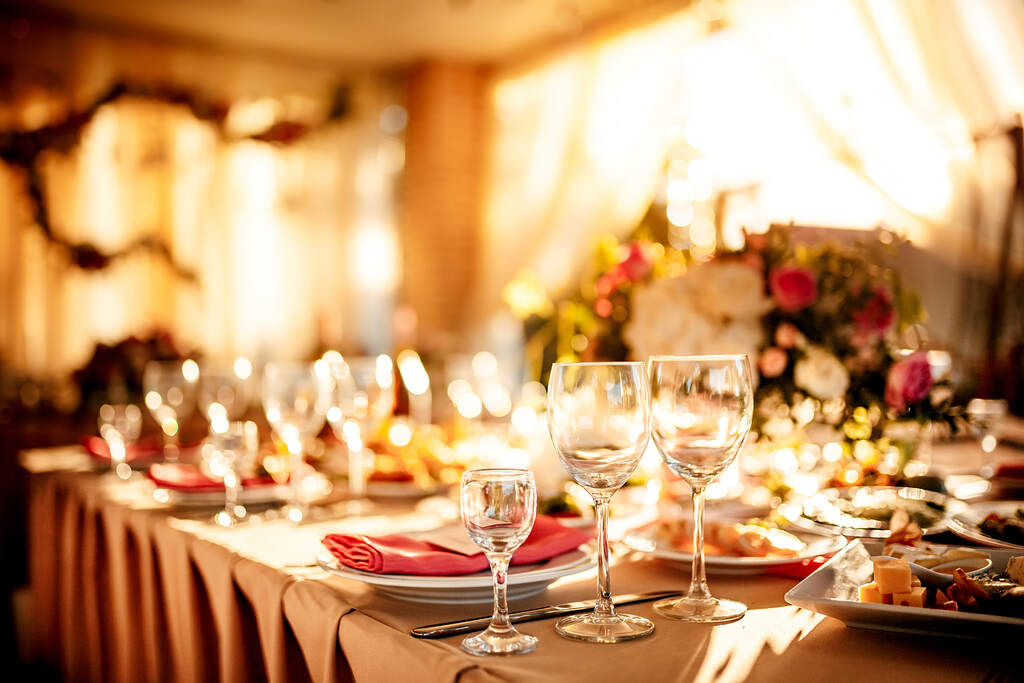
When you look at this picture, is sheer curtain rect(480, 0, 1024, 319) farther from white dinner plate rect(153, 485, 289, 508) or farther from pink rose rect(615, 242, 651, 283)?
white dinner plate rect(153, 485, 289, 508)

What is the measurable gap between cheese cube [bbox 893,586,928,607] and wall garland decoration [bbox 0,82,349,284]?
4.88 meters

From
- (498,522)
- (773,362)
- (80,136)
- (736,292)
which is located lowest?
(498,522)

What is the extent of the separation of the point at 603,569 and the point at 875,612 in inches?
8.8

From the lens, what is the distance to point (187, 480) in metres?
1.53

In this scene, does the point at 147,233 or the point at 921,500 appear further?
the point at 147,233

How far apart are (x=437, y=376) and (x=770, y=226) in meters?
3.49

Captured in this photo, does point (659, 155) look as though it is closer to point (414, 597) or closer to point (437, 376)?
point (437, 376)

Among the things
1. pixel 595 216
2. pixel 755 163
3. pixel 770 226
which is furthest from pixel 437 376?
pixel 770 226

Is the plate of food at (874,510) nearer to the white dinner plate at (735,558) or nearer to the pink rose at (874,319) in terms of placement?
the white dinner plate at (735,558)

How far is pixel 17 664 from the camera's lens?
7.62ft

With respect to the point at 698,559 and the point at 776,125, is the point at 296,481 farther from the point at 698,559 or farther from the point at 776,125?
the point at 776,125

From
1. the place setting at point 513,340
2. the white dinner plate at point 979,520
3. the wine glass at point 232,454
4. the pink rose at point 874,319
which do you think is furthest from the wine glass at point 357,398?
the white dinner plate at point 979,520

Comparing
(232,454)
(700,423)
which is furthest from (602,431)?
(232,454)

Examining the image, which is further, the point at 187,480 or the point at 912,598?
the point at 187,480
